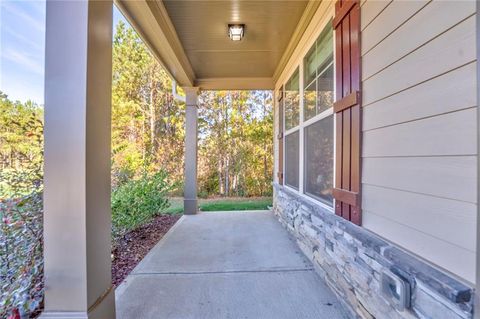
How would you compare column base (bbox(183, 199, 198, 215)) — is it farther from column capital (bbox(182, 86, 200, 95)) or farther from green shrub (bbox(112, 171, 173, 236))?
column capital (bbox(182, 86, 200, 95))

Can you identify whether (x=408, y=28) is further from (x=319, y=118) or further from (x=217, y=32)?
(x=217, y=32)

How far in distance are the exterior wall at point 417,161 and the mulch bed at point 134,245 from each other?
2.37 m

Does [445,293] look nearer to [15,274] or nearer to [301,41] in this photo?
[15,274]

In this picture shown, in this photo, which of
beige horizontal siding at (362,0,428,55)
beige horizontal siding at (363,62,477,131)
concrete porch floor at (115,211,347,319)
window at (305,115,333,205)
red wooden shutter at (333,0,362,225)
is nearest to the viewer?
beige horizontal siding at (363,62,477,131)

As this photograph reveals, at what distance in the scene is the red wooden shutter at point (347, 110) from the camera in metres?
1.87

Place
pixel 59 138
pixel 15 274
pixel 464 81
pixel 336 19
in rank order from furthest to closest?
pixel 336 19, pixel 15 274, pixel 59 138, pixel 464 81

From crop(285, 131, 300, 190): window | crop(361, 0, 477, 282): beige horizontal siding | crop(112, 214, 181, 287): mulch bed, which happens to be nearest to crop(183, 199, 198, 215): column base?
crop(112, 214, 181, 287): mulch bed

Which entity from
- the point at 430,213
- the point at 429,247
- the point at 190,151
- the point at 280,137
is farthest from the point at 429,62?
the point at 190,151

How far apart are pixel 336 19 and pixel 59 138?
2.39 m

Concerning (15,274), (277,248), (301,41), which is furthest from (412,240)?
(301,41)

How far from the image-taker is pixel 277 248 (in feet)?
11.3

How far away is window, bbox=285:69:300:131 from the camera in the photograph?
385 cm

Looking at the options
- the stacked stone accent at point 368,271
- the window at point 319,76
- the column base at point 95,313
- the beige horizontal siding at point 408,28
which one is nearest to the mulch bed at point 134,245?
the column base at point 95,313

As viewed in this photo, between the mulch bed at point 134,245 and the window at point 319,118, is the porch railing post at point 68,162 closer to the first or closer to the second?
the mulch bed at point 134,245
